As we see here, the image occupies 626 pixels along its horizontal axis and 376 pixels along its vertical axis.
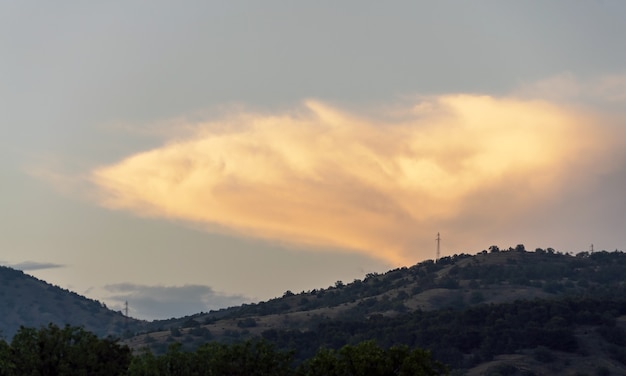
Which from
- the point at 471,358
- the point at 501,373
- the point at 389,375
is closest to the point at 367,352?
the point at 389,375

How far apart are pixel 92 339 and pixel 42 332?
433cm

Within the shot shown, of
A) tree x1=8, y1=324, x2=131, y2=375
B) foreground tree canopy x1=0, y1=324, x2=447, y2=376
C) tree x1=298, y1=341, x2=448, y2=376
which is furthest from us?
tree x1=8, y1=324, x2=131, y2=375

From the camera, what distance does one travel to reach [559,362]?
181 m

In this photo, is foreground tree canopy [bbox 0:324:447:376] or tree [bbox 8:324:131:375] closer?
foreground tree canopy [bbox 0:324:447:376]

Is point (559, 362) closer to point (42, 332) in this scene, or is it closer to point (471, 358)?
point (471, 358)

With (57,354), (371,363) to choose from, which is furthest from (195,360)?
(371,363)

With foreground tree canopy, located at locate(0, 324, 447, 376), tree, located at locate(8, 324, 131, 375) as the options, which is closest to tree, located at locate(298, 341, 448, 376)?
foreground tree canopy, located at locate(0, 324, 447, 376)

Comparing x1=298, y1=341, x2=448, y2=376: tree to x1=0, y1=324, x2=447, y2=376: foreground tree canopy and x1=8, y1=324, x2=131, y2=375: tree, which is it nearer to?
x1=0, y1=324, x2=447, y2=376: foreground tree canopy

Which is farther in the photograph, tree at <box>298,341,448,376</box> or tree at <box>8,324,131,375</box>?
tree at <box>8,324,131,375</box>

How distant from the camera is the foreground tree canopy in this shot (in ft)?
258

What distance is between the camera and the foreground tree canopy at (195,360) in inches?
3095

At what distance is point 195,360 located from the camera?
276 feet

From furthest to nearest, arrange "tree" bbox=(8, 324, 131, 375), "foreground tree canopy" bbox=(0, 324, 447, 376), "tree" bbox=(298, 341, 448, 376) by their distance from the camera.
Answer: "tree" bbox=(8, 324, 131, 375), "foreground tree canopy" bbox=(0, 324, 447, 376), "tree" bbox=(298, 341, 448, 376)

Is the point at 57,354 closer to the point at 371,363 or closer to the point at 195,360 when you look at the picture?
the point at 195,360
